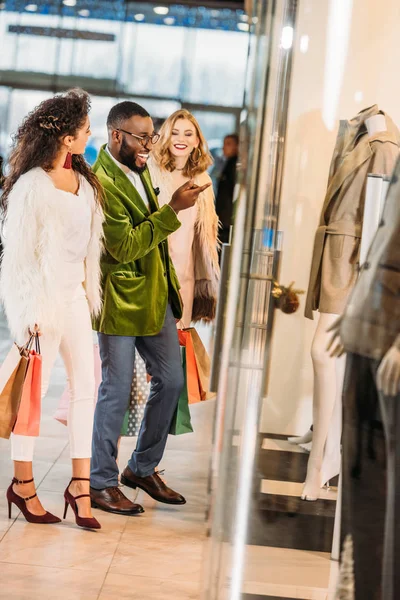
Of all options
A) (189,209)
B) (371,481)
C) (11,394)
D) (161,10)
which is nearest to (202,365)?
(189,209)

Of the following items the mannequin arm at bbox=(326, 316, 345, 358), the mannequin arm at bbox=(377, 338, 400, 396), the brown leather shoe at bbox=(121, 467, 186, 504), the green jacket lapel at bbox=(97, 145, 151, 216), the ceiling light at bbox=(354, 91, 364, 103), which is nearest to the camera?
the mannequin arm at bbox=(377, 338, 400, 396)

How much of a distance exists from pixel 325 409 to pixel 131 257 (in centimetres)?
178

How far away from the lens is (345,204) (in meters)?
1.99

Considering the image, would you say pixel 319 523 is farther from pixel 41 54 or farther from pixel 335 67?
pixel 41 54

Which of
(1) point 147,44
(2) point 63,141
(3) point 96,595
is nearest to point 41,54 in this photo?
(1) point 147,44

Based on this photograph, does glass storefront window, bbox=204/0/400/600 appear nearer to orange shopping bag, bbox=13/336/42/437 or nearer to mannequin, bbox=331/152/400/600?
mannequin, bbox=331/152/400/600

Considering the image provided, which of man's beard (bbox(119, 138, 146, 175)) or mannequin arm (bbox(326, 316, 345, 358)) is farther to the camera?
man's beard (bbox(119, 138, 146, 175))

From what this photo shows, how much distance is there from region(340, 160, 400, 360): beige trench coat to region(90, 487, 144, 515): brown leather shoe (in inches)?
88.8

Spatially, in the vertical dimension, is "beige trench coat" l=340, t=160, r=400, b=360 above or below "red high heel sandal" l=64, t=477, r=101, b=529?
above

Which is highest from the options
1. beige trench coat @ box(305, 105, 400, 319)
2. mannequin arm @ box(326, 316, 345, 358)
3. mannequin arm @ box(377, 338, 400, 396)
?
beige trench coat @ box(305, 105, 400, 319)

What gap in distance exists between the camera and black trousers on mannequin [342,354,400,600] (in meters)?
1.61

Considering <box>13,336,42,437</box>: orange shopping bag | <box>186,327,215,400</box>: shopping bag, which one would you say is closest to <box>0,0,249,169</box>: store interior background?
<box>186,327,215,400</box>: shopping bag

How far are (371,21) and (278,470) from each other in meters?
0.94

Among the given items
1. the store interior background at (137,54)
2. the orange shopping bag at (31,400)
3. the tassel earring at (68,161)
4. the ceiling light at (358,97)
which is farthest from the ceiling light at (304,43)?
the store interior background at (137,54)
